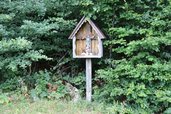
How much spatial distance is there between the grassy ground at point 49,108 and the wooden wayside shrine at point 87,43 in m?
0.48

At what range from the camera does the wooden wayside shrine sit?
6918 mm

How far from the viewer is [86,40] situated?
701 cm

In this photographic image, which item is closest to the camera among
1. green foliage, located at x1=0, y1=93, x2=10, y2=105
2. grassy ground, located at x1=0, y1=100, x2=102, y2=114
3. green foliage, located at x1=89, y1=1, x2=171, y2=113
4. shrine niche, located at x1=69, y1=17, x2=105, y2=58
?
grassy ground, located at x1=0, y1=100, x2=102, y2=114

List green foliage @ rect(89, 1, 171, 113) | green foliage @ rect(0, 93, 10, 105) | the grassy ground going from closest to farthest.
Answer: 1. the grassy ground
2. green foliage @ rect(89, 1, 171, 113)
3. green foliage @ rect(0, 93, 10, 105)

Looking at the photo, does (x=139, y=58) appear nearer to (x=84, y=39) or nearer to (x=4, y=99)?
(x=84, y=39)

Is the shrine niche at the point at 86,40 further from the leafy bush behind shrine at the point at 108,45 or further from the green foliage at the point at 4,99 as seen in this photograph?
the green foliage at the point at 4,99

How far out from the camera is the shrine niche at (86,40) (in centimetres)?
691

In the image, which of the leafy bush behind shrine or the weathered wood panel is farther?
the weathered wood panel

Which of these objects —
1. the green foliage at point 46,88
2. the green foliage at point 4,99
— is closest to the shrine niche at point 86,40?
the green foliage at point 46,88

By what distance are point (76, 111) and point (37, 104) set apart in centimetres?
91

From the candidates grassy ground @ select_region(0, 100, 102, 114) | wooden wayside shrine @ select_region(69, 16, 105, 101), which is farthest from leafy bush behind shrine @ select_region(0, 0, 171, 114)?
grassy ground @ select_region(0, 100, 102, 114)

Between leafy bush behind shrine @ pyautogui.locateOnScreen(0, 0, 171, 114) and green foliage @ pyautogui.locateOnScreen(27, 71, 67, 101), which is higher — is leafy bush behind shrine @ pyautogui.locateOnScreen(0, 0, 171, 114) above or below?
above

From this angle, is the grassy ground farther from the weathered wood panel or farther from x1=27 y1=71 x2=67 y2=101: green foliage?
the weathered wood panel

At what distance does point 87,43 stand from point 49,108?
1742 millimetres
